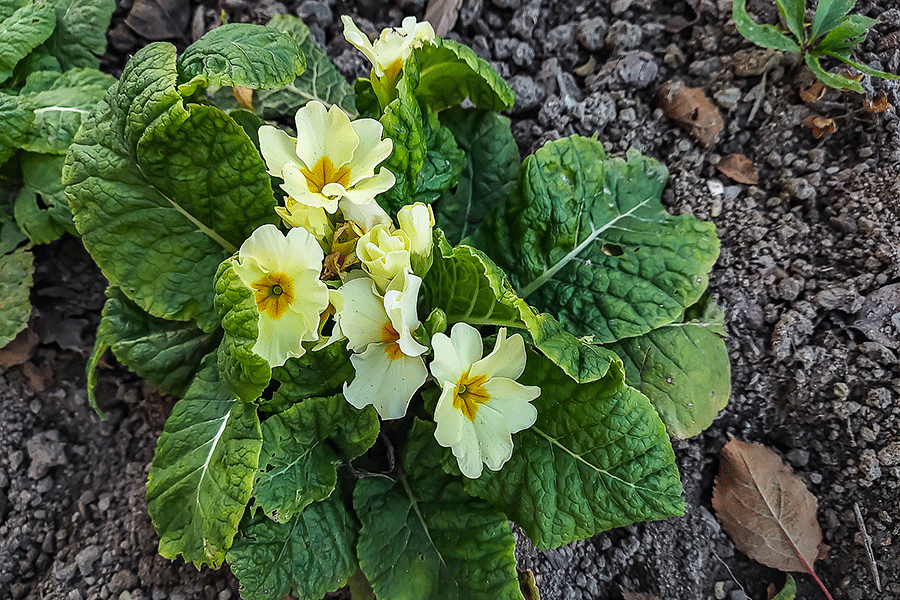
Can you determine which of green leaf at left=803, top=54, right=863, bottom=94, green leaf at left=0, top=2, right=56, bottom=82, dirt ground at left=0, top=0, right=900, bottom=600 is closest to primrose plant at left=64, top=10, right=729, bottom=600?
dirt ground at left=0, top=0, right=900, bottom=600

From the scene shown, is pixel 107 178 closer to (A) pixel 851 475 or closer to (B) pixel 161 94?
(B) pixel 161 94

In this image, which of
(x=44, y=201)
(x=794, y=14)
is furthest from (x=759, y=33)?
(x=44, y=201)

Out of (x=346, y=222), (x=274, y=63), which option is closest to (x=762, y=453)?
(x=346, y=222)

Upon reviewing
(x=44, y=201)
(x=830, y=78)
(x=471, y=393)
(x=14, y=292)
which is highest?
(x=830, y=78)

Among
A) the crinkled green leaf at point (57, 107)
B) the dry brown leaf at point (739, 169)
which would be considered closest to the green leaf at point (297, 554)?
the crinkled green leaf at point (57, 107)

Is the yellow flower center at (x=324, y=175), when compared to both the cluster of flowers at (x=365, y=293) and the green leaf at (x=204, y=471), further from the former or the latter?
the green leaf at (x=204, y=471)

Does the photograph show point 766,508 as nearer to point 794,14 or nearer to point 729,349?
point 729,349
